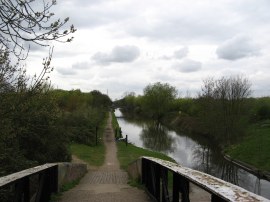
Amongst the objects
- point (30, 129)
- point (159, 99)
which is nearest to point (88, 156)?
point (30, 129)

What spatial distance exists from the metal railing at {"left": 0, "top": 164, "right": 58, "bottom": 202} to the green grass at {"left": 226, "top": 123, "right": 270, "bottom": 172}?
24454 mm

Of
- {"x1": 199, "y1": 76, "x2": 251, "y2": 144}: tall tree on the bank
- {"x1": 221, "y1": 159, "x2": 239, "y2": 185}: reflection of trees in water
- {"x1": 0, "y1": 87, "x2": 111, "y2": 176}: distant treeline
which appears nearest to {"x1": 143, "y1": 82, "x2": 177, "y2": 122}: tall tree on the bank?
{"x1": 199, "y1": 76, "x2": 251, "y2": 144}: tall tree on the bank

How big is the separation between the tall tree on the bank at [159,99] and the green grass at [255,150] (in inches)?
1921

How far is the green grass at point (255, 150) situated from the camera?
33625 mm

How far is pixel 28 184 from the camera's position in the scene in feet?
19.6

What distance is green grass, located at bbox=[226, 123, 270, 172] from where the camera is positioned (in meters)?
33.6

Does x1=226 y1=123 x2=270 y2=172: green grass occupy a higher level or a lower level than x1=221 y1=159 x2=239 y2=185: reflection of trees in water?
higher

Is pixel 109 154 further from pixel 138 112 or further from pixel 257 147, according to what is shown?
pixel 138 112

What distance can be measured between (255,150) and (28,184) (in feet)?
113

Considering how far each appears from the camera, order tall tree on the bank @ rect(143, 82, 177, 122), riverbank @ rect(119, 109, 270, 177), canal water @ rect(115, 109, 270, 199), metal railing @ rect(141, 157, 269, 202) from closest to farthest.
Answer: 1. metal railing @ rect(141, 157, 269, 202)
2. canal water @ rect(115, 109, 270, 199)
3. riverbank @ rect(119, 109, 270, 177)
4. tall tree on the bank @ rect(143, 82, 177, 122)

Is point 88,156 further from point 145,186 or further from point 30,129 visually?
point 145,186

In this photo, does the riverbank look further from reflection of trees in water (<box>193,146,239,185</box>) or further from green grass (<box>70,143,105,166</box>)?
green grass (<box>70,143,105,166</box>)

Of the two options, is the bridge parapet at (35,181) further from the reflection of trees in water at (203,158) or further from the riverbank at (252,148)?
the riverbank at (252,148)

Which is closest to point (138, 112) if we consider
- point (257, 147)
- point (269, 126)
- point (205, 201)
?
point (269, 126)
